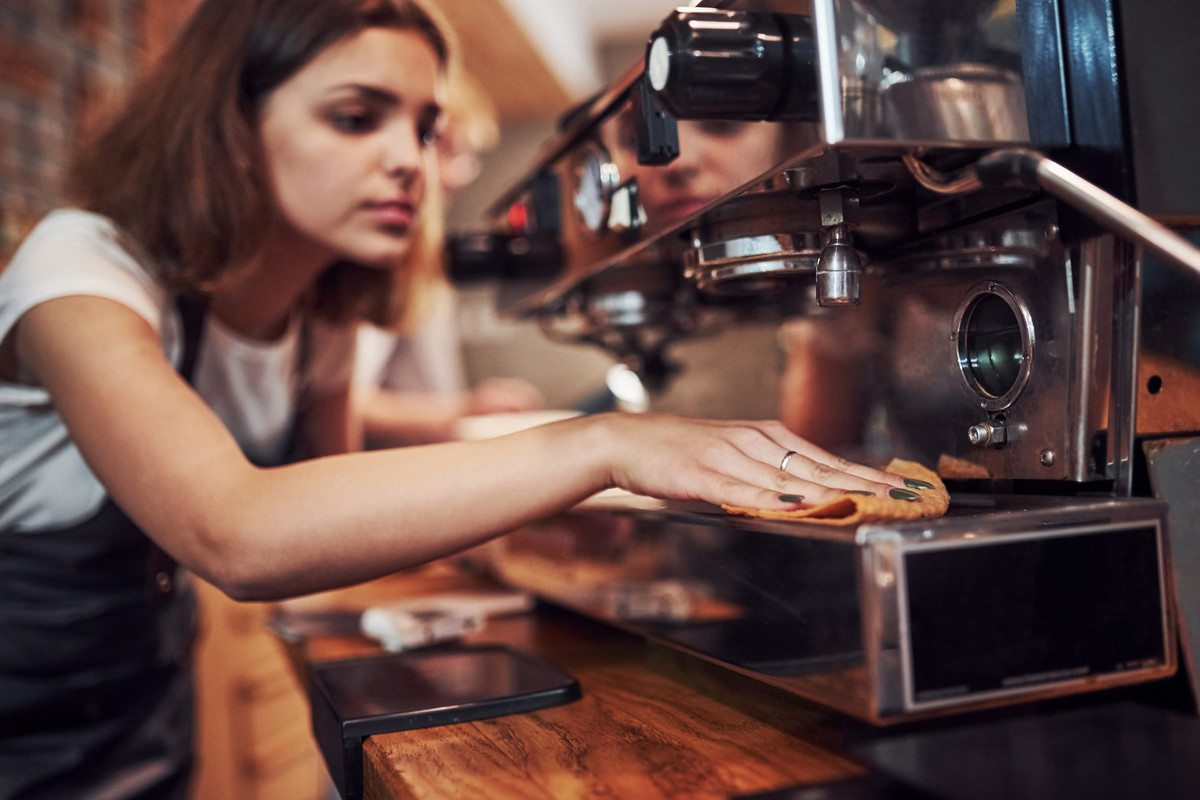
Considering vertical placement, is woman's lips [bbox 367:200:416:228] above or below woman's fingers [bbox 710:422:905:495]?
above

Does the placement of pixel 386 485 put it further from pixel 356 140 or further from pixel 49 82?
pixel 49 82

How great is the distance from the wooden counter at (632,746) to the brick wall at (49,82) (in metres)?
1.51

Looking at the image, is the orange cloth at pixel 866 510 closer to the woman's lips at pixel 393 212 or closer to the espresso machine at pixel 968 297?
the espresso machine at pixel 968 297

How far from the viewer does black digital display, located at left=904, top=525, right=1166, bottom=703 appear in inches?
14.5

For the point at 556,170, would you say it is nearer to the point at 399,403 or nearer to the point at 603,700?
the point at 603,700

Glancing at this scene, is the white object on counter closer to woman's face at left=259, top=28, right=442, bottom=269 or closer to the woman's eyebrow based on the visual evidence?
woman's face at left=259, top=28, right=442, bottom=269

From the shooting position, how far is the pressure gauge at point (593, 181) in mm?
632

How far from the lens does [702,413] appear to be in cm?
94

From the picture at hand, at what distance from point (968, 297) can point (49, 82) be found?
1987 millimetres

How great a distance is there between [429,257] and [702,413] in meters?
0.54

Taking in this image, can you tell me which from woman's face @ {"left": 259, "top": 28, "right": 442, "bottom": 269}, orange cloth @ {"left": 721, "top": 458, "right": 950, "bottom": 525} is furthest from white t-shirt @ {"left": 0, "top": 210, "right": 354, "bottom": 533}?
orange cloth @ {"left": 721, "top": 458, "right": 950, "bottom": 525}

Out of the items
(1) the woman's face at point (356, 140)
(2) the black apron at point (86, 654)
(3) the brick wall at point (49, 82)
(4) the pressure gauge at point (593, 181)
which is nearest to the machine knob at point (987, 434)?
(4) the pressure gauge at point (593, 181)

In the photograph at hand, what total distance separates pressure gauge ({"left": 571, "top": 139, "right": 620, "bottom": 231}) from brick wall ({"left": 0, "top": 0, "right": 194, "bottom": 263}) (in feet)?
4.12

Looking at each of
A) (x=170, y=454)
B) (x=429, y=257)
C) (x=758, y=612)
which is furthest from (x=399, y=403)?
(x=758, y=612)
